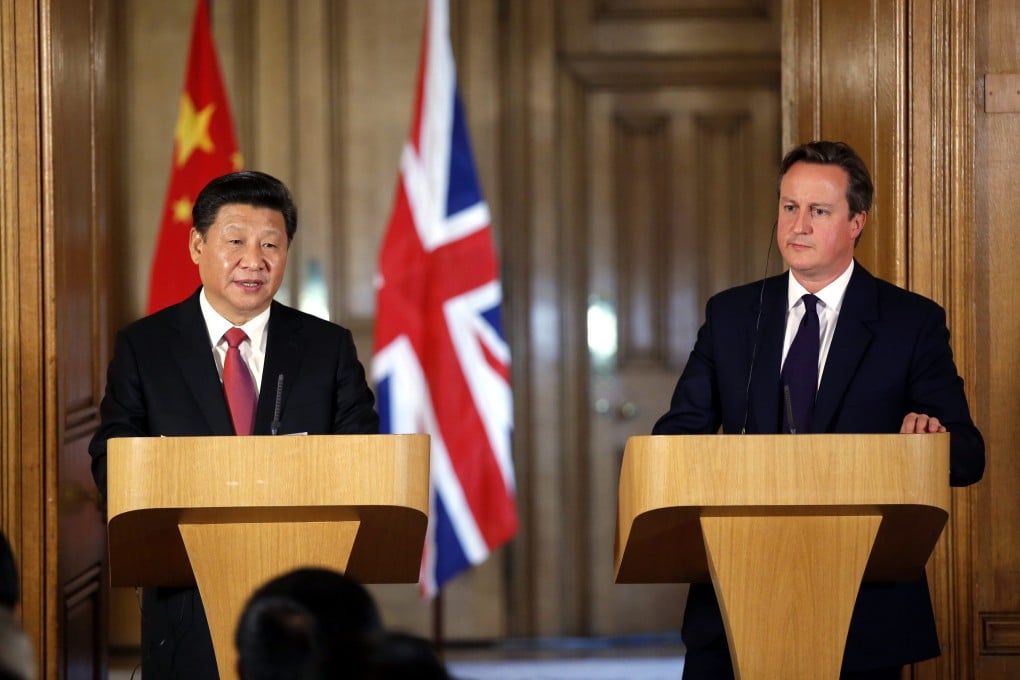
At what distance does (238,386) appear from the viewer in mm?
2883

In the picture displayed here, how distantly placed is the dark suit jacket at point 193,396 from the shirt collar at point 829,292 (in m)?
0.92

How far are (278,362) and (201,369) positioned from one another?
0.16 meters

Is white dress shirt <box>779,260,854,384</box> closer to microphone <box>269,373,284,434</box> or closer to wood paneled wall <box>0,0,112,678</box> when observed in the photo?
microphone <box>269,373,284,434</box>

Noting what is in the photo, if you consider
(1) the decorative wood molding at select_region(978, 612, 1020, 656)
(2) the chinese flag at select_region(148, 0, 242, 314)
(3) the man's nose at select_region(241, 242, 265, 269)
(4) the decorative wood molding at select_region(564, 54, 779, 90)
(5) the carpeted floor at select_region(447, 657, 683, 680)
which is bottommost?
(5) the carpeted floor at select_region(447, 657, 683, 680)

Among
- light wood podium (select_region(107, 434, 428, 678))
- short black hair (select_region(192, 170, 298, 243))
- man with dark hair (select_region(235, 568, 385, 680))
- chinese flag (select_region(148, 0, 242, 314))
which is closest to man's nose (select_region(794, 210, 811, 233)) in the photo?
light wood podium (select_region(107, 434, 428, 678))

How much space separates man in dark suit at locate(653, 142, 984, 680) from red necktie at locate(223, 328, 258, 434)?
2.81 feet

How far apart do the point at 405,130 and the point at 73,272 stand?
86.9 inches

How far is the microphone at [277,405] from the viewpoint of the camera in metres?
2.74

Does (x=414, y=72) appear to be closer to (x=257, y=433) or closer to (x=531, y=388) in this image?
(x=531, y=388)

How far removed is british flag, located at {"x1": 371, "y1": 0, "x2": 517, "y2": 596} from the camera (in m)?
5.23

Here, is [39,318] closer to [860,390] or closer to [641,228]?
[860,390]

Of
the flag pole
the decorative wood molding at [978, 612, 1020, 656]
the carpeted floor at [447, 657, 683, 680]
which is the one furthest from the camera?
the flag pole

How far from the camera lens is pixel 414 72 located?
5598 millimetres

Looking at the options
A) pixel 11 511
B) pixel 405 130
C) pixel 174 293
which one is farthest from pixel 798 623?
pixel 405 130
